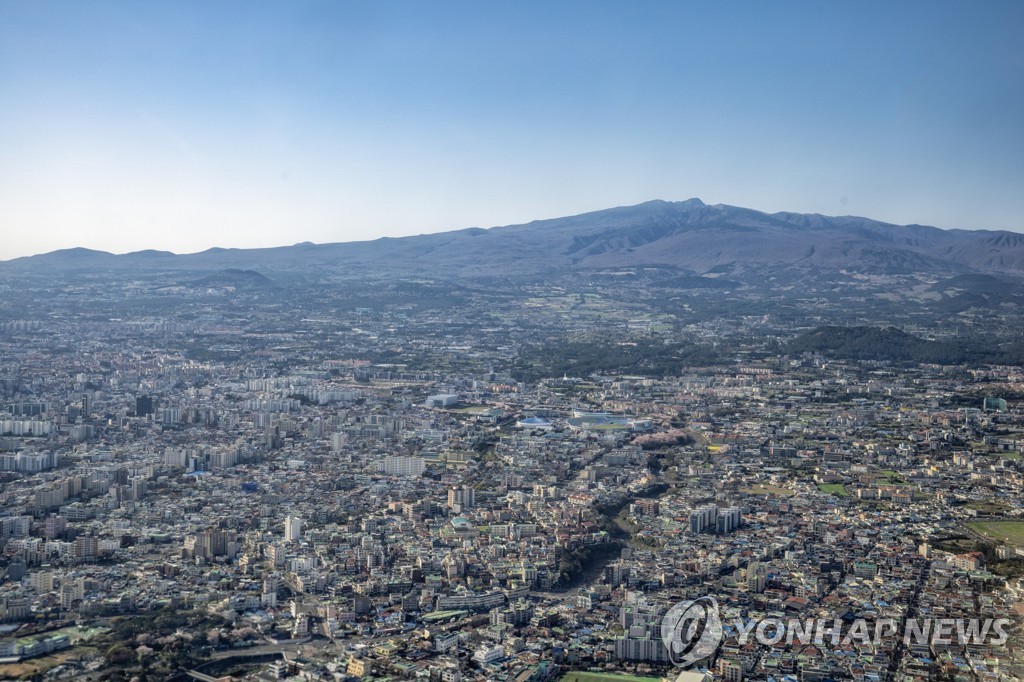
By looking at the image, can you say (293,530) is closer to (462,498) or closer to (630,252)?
(462,498)

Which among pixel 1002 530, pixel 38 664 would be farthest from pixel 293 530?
pixel 1002 530

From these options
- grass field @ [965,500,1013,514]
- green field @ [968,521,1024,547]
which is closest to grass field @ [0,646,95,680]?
green field @ [968,521,1024,547]

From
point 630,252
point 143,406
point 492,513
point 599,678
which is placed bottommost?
point 599,678

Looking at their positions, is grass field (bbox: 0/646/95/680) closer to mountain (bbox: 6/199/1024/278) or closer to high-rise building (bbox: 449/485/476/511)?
high-rise building (bbox: 449/485/476/511)

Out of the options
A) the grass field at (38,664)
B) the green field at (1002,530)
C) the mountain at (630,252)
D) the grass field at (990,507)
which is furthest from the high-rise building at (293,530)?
the mountain at (630,252)

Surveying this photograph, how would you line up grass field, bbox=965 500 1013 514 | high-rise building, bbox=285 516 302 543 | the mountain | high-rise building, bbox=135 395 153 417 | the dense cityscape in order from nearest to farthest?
the dense cityscape → high-rise building, bbox=285 516 302 543 → grass field, bbox=965 500 1013 514 → high-rise building, bbox=135 395 153 417 → the mountain

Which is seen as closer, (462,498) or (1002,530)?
(1002,530)
